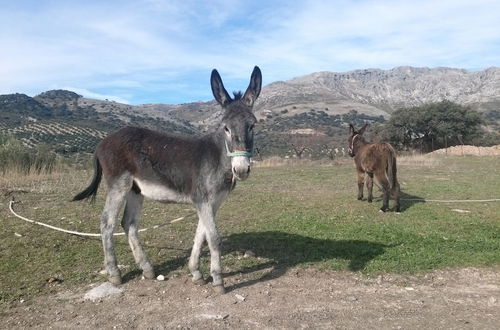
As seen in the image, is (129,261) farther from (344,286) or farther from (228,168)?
(344,286)

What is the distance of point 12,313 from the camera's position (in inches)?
187

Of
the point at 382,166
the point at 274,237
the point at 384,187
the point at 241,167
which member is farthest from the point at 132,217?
the point at 382,166

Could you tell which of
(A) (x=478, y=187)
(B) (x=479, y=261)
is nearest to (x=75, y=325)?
(B) (x=479, y=261)

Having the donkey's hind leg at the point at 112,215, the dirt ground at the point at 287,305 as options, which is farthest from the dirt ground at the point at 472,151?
the donkey's hind leg at the point at 112,215

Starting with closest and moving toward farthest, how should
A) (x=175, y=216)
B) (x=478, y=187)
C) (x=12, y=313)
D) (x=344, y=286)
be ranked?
1. (x=12, y=313)
2. (x=344, y=286)
3. (x=175, y=216)
4. (x=478, y=187)

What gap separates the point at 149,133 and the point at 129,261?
2217mm

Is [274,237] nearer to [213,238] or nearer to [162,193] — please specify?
[213,238]

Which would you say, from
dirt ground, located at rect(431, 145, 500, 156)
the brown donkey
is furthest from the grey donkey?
dirt ground, located at rect(431, 145, 500, 156)

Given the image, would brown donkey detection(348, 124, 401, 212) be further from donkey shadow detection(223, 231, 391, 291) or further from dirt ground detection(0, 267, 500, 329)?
dirt ground detection(0, 267, 500, 329)

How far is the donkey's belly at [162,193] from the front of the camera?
547 centimetres

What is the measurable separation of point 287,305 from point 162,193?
2.28m

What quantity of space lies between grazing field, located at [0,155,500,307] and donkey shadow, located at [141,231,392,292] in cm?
2

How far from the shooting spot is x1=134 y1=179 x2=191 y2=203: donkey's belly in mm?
5469

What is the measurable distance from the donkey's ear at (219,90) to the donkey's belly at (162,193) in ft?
4.65
